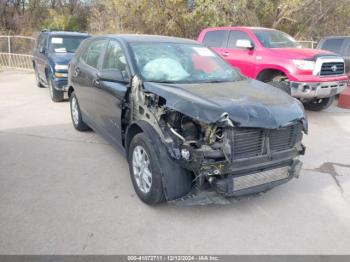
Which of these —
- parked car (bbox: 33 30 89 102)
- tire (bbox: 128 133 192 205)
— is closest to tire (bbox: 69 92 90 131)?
parked car (bbox: 33 30 89 102)

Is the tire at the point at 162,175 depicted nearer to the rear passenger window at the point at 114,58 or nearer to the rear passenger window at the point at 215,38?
the rear passenger window at the point at 114,58

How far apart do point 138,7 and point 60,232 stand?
13569mm

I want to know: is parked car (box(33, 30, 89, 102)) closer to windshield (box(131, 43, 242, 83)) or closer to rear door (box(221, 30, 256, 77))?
rear door (box(221, 30, 256, 77))

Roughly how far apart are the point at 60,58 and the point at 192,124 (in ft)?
21.0

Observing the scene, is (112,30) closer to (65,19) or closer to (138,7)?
(138,7)

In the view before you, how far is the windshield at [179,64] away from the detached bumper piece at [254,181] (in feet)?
4.57

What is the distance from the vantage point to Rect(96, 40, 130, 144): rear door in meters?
4.15

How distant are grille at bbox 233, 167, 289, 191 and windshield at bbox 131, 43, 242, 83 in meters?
1.40

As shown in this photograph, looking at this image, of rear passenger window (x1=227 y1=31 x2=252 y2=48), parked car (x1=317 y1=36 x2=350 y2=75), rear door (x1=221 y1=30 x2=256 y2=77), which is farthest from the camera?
parked car (x1=317 y1=36 x2=350 y2=75)

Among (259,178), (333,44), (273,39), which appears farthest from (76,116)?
(333,44)

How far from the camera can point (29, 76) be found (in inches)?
557

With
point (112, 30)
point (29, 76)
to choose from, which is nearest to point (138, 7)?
point (112, 30)

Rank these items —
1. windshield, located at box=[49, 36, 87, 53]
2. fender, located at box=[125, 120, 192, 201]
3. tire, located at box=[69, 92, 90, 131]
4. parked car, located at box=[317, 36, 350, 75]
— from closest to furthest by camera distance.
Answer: fender, located at box=[125, 120, 192, 201], tire, located at box=[69, 92, 90, 131], windshield, located at box=[49, 36, 87, 53], parked car, located at box=[317, 36, 350, 75]

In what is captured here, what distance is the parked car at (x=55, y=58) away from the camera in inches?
334
